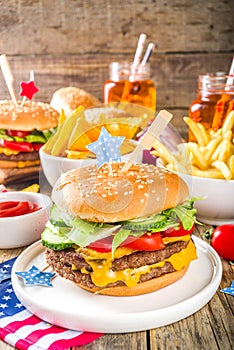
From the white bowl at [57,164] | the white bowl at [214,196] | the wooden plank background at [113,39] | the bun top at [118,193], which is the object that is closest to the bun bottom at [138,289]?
the bun top at [118,193]

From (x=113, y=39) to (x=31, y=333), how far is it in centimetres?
296

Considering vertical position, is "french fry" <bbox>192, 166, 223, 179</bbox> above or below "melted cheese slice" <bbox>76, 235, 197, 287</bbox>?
above

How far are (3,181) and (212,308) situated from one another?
1.74 meters

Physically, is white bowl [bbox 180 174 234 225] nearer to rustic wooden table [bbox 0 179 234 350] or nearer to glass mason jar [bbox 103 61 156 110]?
rustic wooden table [bbox 0 179 234 350]

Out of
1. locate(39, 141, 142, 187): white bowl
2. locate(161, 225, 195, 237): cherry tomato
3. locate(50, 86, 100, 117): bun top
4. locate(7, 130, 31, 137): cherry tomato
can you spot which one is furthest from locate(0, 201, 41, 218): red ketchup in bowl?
locate(50, 86, 100, 117): bun top

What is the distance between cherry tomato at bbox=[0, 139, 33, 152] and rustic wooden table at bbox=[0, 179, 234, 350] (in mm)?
1625

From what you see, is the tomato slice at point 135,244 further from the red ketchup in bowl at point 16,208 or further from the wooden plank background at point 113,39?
the wooden plank background at point 113,39

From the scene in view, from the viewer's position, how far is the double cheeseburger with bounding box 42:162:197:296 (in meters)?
1.79

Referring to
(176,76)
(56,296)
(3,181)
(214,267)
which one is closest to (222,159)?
(214,267)

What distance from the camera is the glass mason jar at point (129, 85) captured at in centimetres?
357

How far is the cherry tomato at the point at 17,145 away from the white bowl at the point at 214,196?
40.5 inches

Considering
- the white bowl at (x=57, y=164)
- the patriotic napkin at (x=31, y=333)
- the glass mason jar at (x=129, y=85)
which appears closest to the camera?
the patriotic napkin at (x=31, y=333)

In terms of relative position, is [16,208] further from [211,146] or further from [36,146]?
[211,146]

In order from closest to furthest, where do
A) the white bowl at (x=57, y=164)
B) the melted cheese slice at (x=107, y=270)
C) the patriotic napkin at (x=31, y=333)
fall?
the patriotic napkin at (x=31, y=333) → the melted cheese slice at (x=107, y=270) → the white bowl at (x=57, y=164)
